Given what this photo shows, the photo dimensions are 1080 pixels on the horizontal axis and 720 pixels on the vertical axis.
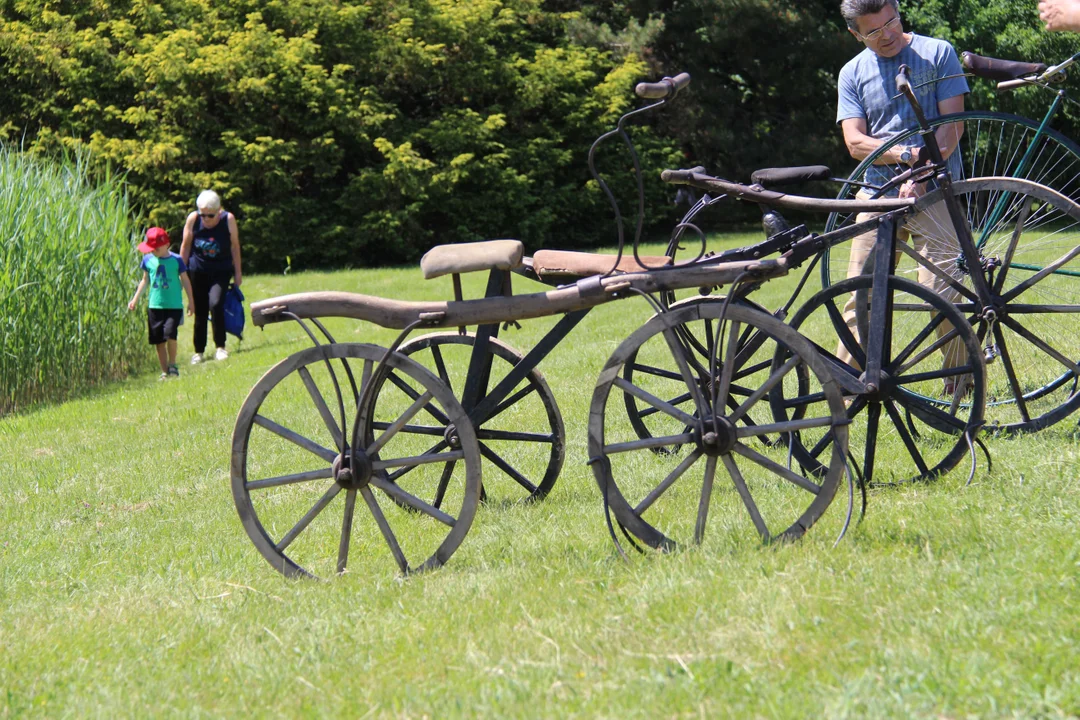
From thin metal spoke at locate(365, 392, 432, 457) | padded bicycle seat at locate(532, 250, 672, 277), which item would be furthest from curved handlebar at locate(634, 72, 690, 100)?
thin metal spoke at locate(365, 392, 432, 457)

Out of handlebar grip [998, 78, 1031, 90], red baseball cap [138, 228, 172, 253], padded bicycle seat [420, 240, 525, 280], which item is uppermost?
handlebar grip [998, 78, 1031, 90]

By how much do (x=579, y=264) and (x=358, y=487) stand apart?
1292 millimetres

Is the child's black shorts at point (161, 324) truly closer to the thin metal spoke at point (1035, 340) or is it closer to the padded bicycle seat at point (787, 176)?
the padded bicycle seat at point (787, 176)

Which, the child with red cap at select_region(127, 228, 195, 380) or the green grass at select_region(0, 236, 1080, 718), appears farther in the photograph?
the child with red cap at select_region(127, 228, 195, 380)

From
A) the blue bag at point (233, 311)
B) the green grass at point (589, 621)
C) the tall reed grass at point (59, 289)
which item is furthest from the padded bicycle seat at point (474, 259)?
the blue bag at point (233, 311)

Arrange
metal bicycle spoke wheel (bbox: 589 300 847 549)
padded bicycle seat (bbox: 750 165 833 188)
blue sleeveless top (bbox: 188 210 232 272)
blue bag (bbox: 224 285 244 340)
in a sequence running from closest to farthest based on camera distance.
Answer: metal bicycle spoke wheel (bbox: 589 300 847 549), padded bicycle seat (bbox: 750 165 833 188), blue sleeveless top (bbox: 188 210 232 272), blue bag (bbox: 224 285 244 340)

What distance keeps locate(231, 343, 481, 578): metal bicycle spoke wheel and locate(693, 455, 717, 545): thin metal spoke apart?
838 millimetres

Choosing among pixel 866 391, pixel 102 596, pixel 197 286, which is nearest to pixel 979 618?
pixel 866 391

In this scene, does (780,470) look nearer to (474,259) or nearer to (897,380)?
(897,380)

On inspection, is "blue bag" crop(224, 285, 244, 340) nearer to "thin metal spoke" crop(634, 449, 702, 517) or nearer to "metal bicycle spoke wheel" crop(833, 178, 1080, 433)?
"metal bicycle spoke wheel" crop(833, 178, 1080, 433)

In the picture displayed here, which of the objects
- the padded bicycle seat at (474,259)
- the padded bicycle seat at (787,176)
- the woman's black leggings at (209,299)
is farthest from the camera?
the woman's black leggings at (209,299)

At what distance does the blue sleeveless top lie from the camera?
42.8 feet

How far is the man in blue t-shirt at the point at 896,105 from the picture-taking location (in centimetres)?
591

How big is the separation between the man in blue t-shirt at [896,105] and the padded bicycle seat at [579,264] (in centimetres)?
139
